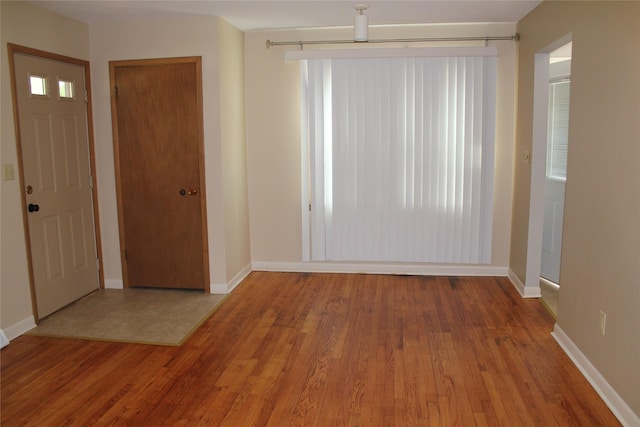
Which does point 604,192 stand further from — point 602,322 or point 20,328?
point 20,328

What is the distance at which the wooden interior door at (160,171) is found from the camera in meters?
4.45

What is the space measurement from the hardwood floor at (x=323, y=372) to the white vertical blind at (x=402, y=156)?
2.80 ft

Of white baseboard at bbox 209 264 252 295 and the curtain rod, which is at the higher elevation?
the curtain rod

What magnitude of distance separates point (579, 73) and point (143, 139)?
11.2ft

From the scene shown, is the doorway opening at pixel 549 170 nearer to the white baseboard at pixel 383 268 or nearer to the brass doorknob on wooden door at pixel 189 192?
the white baseboard at pixel 383 268

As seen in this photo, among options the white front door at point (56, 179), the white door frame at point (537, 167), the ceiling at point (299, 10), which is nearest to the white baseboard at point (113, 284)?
the white front door at point (56, 179)

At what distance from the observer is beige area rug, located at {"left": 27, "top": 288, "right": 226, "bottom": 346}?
12.1ft

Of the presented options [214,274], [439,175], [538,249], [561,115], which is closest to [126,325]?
[214,274]

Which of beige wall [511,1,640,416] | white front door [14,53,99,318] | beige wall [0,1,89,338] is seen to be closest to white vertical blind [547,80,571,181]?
beige wall [511,1,640,416]

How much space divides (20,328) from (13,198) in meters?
0.93

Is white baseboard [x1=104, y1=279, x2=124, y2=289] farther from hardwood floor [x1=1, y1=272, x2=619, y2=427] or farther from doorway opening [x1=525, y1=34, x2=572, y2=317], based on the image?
doorway opening [x1=525, y1=34, x2=572, y2=317]

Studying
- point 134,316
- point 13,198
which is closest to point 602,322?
point 134,316

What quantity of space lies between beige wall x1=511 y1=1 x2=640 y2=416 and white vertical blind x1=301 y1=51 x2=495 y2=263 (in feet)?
4.08

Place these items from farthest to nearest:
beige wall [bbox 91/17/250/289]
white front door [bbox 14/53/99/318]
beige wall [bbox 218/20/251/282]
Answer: beige wall [bbox 218/20/251/282] → beige wall [bbox 91/17/250/289] → white front door [bbox 14/53/99/318]
